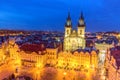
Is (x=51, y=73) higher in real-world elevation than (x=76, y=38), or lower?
lower

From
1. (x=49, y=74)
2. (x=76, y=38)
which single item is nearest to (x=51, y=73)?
(x=49, y=74)

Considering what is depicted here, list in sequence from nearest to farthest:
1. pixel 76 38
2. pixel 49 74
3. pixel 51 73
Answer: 1. pixel 49 74
2. pixel 51 73
3. pixel 76 38

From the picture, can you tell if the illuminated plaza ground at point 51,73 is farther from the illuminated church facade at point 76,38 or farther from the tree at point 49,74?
the illuminated church facade at point 76,38

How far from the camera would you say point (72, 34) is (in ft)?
189

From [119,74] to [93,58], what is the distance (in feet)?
75.6

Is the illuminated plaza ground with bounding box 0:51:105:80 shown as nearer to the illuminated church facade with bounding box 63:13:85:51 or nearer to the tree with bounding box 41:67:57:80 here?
the tree with bounding box 41:67:57:80

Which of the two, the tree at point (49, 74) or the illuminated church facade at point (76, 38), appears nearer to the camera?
the tree at point (49, 74)

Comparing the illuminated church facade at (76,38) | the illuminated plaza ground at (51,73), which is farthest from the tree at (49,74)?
the illuminated church facade at (76,38)

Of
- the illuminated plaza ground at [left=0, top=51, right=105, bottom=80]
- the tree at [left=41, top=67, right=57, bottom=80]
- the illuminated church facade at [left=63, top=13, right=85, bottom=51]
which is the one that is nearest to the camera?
the tree at [left=41, top=67, right=57, bottom=80]

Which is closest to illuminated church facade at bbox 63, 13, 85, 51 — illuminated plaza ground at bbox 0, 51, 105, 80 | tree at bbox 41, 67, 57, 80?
illuminated plaza ground at bbox 0, 51, 105, 80

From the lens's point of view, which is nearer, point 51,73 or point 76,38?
point 51,73

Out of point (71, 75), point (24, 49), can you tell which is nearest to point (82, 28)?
point (24, 49)

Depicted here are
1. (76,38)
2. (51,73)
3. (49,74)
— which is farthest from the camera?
(76,38)

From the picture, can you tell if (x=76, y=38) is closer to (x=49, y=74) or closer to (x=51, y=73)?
(x=51, y=73)
